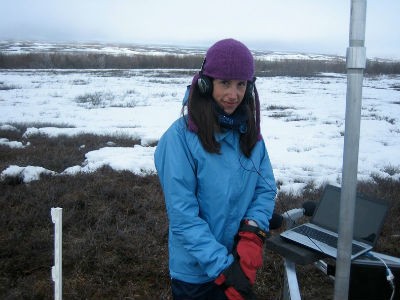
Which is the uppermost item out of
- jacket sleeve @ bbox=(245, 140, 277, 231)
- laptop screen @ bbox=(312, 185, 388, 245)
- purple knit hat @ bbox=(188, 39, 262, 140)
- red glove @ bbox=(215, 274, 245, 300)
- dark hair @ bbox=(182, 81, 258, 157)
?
purple knit hat @ bbox=(188, 39, 262, 140)

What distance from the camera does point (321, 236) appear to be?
8.34 ft

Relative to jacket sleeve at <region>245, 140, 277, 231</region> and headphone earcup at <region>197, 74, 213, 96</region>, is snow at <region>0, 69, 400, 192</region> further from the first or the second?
headphone earcup at <region>197, 74, 213, 96</region>

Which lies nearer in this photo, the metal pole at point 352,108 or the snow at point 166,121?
the metal pole at point 352,108

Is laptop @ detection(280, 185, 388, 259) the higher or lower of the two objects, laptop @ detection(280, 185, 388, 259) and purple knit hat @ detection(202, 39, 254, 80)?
the lower

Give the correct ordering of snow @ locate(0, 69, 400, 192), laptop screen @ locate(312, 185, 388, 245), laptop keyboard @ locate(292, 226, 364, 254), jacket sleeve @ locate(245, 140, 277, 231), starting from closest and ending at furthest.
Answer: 1. jacket sleeve @ locate(245, 140, 277, 231)
2. laptop keyboard @ locate(292, 226, 364, 254)
3. laptop screen @ locate(312, 185, 388, 245)
4. snow @ locate(0, 69, 400, 192)

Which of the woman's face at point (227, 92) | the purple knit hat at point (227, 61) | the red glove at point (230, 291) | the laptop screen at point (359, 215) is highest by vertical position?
the purple knit hat at point (227, 61)

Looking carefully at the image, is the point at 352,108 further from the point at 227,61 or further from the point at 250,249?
the point at 250,249

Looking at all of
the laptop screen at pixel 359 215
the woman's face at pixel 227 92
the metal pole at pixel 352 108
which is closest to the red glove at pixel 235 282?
the metal pole at pixel 352 108

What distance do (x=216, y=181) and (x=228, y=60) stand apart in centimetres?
59

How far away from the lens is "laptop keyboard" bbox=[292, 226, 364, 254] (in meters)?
2.41

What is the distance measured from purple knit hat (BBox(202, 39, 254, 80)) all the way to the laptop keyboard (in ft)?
3.80

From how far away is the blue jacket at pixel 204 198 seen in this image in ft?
6.14

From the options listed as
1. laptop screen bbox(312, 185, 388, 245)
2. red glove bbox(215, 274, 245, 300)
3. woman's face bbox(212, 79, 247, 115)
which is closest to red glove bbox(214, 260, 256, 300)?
red glove bbox(215, 274, 245, 300)

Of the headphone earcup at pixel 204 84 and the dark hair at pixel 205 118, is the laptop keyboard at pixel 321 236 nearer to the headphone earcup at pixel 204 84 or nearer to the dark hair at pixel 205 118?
the dark hair at pixel 205 118
